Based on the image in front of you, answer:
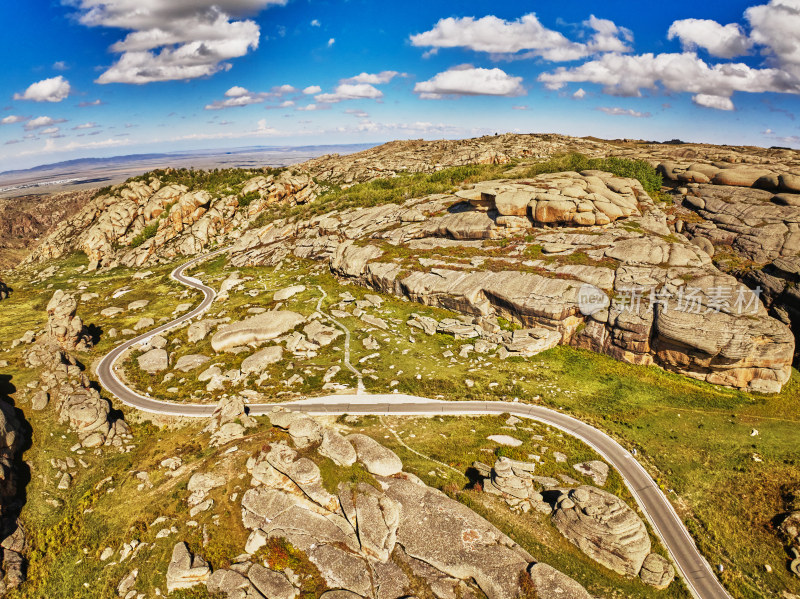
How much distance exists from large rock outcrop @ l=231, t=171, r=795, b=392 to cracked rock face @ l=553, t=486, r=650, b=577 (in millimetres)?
29826

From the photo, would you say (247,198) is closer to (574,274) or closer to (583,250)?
(583,250)

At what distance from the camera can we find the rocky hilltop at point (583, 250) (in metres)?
55.4

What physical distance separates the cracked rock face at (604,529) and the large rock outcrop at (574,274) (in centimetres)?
2983

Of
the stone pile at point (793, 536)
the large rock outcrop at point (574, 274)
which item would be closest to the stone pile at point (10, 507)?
the large rock outcrop at point (574, 274)

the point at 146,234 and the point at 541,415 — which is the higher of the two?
the point at 146,234

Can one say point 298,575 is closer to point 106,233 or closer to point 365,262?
point 365,262

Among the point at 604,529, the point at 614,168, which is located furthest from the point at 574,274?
the point at 614,168

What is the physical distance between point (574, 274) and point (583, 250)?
8927 mm

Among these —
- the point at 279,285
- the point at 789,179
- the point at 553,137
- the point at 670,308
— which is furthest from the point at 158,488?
the point at 553,137

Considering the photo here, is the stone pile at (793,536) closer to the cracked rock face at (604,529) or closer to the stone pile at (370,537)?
the cracked rock face at (604,529)

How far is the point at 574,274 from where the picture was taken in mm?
67250

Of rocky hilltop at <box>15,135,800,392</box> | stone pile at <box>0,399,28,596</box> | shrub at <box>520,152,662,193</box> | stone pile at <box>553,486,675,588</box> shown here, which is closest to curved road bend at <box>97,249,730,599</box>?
stone pile at <box>553,486,675,588</box>

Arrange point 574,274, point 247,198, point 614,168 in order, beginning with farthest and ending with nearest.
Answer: point 247,198 < point 614,168 < point 574,274

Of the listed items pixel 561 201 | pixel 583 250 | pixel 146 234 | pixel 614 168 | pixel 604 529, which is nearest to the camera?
pixel 604 529
